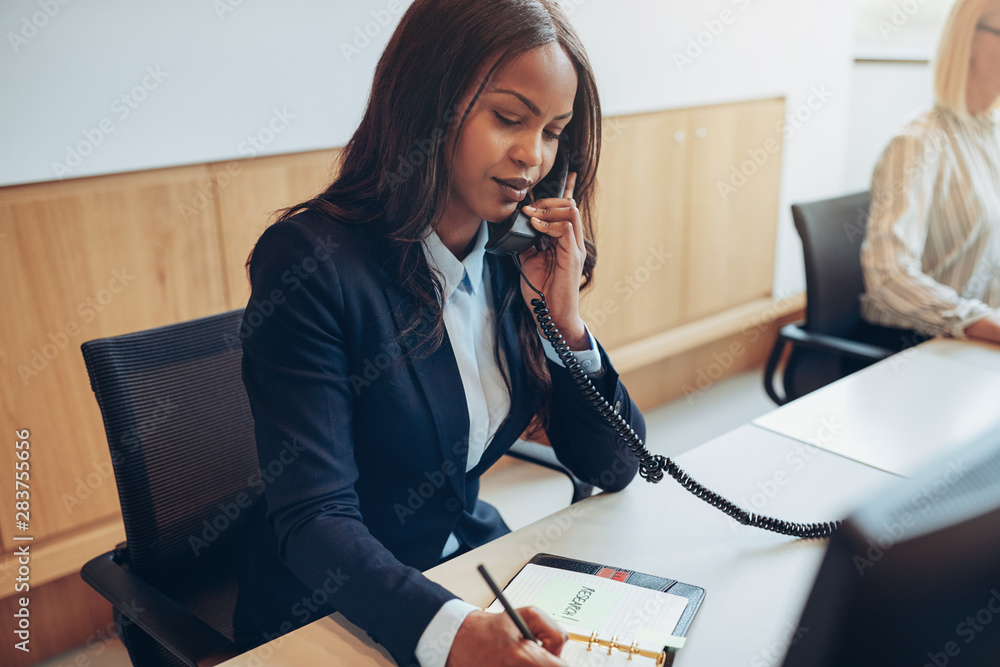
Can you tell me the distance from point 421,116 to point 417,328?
0.28 m

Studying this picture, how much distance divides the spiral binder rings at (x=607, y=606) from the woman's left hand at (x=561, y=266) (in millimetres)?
353

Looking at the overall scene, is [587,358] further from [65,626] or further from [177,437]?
[65,626]

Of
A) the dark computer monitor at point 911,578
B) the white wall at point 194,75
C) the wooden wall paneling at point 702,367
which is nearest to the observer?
the dark computer monitor at point 911,578

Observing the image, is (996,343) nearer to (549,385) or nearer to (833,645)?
(549,385)

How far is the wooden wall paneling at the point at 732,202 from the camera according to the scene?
10.2 ft

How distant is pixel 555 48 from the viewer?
1018 millimetres

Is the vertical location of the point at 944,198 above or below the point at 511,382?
above

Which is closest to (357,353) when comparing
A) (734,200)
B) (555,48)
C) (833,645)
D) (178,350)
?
(178,350)

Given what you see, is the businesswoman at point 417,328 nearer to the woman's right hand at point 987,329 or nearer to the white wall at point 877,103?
the woman's right hand at point 987,329

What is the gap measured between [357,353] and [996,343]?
59.4 inches

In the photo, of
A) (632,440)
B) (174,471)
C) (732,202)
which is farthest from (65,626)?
(732,202)

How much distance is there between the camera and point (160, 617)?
977 mm

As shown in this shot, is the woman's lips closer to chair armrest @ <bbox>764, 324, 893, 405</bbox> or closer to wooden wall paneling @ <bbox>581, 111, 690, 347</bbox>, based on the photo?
chair armrest @ <bbox>764, 324, 893, 405</bbox>

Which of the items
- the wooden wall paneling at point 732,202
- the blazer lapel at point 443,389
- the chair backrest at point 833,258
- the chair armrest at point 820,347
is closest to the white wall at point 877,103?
the wooden wall paneling at point 732,202
